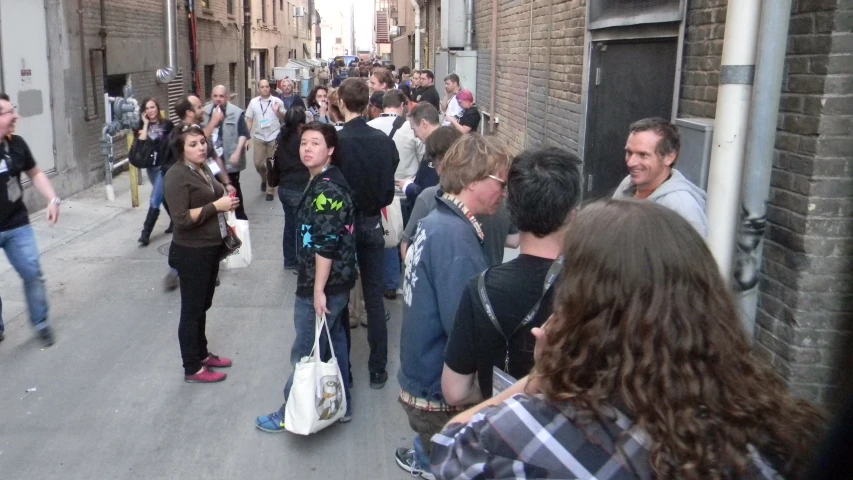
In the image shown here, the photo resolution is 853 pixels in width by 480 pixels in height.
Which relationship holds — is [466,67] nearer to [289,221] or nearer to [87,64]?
[87,64]

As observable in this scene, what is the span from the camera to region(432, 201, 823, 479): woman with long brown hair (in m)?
1.37

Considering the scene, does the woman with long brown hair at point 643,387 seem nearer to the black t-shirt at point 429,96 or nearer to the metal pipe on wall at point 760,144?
the metal pipe on wall at point 760,144

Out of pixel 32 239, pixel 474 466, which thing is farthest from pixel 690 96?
pixel 32 239

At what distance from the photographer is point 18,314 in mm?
6418

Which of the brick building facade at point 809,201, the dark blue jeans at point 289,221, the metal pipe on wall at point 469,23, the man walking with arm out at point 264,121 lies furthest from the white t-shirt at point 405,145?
the metal pipe on wall at point 469,23

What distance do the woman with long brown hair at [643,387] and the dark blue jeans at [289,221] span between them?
525 cm

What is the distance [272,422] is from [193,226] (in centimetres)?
130

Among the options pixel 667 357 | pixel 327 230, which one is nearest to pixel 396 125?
pixel 327 230

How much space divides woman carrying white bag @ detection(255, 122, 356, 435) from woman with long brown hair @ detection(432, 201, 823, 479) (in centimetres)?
274

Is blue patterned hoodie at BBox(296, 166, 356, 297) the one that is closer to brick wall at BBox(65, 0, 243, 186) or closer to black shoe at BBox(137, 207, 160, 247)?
black shoe at BBox(137, 207, 160, 247)

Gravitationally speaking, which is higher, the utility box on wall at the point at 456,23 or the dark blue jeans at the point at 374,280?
the utility box on wall at the point at 456,23

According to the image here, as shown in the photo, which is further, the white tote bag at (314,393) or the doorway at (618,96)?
the doorway at (618,96)

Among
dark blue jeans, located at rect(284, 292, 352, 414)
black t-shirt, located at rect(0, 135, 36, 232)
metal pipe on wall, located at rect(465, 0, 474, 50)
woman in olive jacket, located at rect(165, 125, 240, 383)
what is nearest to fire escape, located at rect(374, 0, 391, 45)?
metal pipe on wall, located at rect(465, 0, 474, 50)

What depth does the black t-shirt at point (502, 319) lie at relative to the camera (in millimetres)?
2264
